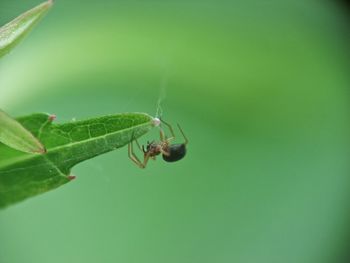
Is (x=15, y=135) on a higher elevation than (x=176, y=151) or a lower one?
lower

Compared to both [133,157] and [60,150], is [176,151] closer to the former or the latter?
[133,157]

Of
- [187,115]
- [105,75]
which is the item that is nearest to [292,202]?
[187,115]

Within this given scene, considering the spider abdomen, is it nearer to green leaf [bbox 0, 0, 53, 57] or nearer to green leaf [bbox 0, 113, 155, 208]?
green leaf [bbox 0, 113, 155, 208]

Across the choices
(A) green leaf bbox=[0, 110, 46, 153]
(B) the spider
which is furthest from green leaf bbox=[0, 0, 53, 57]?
(B) the spider

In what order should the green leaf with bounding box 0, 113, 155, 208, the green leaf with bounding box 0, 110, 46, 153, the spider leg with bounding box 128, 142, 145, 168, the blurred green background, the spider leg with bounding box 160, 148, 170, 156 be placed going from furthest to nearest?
the blurred green background
the spider leg with bounding box 128, 142, 145, 168
the spider leg with bounding box 160, 148, 170, 156
the green leaf with bounding box 0, 113, 155, 208
the green leaf with bounding box 0, 110, 46, 153

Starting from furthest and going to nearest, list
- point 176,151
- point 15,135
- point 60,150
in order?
point 176,151 → point 60,150 → point 15,135

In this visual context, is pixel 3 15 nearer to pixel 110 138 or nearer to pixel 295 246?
pixel 110 138

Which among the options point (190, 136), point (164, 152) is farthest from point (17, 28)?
point (190, 136)
